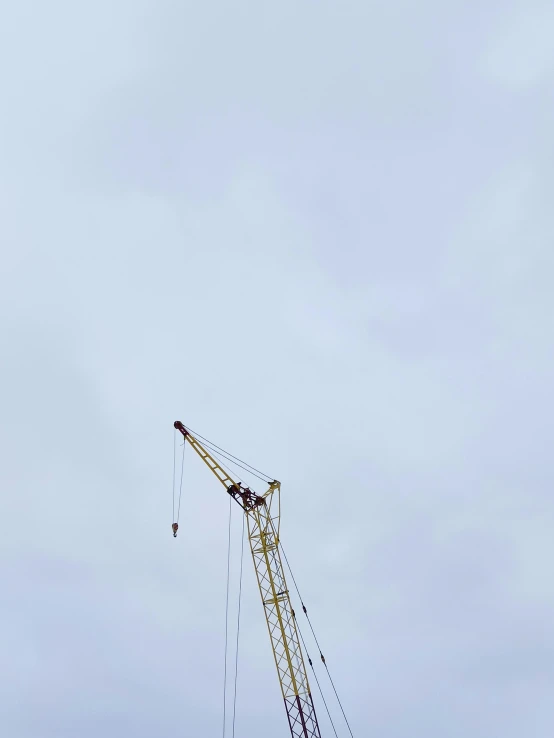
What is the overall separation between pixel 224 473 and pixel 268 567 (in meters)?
12.5

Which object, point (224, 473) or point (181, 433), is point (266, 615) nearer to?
point (224, 473)

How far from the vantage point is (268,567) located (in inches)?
4188

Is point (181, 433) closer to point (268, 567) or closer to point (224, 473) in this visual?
point (224, 473)

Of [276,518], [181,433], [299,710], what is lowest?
[299,710]

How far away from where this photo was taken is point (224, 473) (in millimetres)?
108312

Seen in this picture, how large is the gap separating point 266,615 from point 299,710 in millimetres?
11342

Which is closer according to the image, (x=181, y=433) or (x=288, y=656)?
(x=288, y=656)

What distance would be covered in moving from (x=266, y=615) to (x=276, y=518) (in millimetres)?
11495

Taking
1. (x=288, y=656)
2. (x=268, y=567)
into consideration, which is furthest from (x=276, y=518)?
(x=288, y=656)

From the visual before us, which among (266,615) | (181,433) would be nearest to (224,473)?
(181,433)

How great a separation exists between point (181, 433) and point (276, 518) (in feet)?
53.3

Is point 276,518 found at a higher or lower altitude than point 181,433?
lower

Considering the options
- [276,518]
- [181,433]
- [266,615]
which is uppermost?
[181,433]

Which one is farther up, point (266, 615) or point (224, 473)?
point (224, 473)
